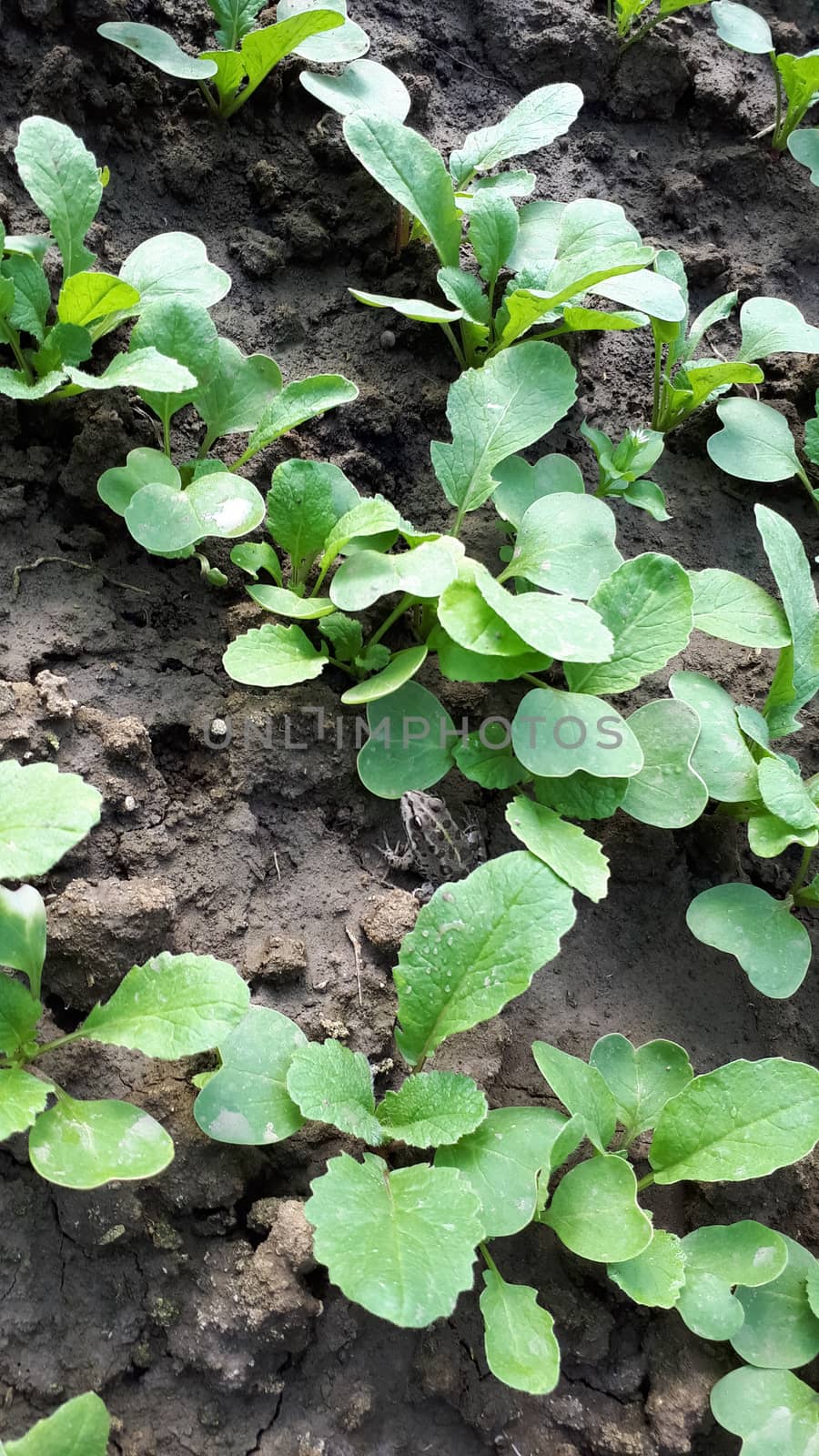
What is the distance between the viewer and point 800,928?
138 cm

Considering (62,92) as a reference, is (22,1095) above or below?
below

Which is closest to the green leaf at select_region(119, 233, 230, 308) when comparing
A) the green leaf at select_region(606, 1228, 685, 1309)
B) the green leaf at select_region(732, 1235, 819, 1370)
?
the green leaf at select_region(606, 1228, 685, 1309)

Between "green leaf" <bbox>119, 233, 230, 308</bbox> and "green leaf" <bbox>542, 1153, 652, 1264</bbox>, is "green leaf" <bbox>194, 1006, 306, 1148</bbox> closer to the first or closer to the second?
"green leaf" <bbox>542, 1153, 652, 1264</bbox>

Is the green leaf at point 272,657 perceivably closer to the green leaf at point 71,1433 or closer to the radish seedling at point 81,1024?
the radish seedling at point 81,1024

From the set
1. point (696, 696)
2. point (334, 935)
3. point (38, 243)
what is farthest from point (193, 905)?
point (38, 243)

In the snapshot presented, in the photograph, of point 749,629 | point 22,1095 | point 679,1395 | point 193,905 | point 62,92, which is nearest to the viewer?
point 22,1095

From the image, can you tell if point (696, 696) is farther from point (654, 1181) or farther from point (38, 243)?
point (38, 243)

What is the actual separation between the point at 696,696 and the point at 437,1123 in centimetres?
70

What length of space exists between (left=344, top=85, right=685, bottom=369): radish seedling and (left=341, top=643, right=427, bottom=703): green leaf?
0.52 metres

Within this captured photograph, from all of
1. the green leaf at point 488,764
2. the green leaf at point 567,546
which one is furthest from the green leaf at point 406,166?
the green leaf at point 488,764

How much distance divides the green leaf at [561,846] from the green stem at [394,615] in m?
0.31

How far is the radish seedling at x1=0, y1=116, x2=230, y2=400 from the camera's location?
1335mm

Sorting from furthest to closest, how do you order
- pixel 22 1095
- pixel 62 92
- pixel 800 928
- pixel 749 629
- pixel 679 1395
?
pixel 62 92, pixel 749 629, pixel 800 928, pixel 679 1395, pixel 22 1095

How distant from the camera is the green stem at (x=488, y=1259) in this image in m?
1.12
